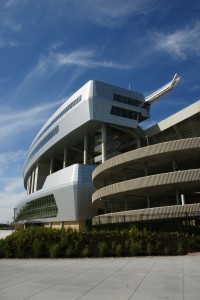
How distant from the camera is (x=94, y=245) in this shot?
22016 millimetres

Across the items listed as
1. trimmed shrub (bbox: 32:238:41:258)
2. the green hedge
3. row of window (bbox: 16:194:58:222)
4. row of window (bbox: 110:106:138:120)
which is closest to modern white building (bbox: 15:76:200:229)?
row of window (bbox: 110:106:138:120)

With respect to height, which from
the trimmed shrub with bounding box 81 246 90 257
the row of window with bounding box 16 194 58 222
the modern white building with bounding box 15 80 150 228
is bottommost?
the trimmed shrub with bounding box 81 246 90 257

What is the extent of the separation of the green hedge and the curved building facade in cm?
1086

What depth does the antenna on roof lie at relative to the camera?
189 feet

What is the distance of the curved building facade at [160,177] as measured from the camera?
34125mm

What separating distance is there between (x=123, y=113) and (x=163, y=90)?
346 inches

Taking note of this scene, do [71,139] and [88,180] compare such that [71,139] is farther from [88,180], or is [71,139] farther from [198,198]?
[198,198]

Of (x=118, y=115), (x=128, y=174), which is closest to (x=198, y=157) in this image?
(x=128, y=174)

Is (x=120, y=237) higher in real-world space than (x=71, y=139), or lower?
lower

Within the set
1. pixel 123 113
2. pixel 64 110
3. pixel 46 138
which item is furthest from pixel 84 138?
pixel 46 138

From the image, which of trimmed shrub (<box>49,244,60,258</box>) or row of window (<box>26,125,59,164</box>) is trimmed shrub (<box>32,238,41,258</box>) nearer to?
trimmed shrub (<box>49,244,60,258</box>)

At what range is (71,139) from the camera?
65.8 meters

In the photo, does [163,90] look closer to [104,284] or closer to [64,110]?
[64,110]

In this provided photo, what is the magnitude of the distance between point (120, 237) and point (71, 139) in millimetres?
43790
